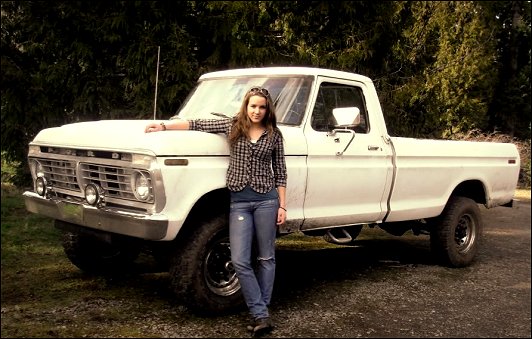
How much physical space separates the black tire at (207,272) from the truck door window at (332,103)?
141 cm

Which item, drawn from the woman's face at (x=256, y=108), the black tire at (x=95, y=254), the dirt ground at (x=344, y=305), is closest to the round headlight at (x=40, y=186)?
the black tire at (x=95, y=254)

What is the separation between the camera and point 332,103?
208 inches

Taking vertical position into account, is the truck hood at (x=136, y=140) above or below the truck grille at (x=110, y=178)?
above

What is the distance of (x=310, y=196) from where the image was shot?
478 cm

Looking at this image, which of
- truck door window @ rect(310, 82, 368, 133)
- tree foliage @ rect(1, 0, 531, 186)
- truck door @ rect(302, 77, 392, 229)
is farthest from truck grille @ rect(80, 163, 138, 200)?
tree foliage @ rect(1, 0, 531, 186)

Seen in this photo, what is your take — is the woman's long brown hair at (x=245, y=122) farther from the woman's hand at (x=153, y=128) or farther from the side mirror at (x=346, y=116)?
the side mirror at (x=346, y=116)

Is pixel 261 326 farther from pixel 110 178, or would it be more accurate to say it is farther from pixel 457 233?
pixel 457 233

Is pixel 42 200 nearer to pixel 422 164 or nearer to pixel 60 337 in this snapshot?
pixel 60 337

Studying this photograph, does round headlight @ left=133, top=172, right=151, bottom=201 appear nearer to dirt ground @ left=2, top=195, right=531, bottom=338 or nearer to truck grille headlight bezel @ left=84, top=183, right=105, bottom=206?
truck grille headlight bezel @ left=84, top=183, right=105, bottom=206

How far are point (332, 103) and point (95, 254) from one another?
108 inches

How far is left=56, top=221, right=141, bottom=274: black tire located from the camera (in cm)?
513

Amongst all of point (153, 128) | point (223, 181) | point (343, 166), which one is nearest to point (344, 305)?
point (343, 166)

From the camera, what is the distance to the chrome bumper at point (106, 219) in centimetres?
379

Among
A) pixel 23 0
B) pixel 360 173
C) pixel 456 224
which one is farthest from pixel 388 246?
pixel 23 0
